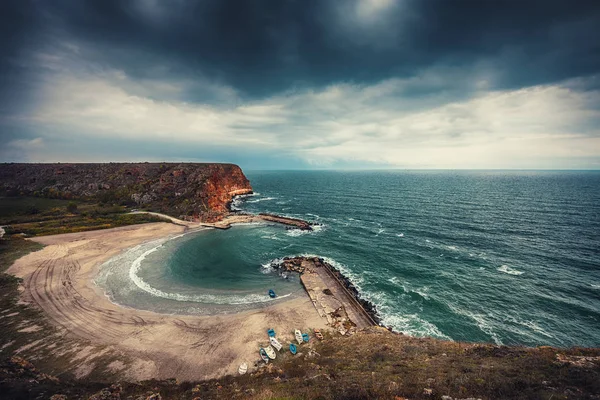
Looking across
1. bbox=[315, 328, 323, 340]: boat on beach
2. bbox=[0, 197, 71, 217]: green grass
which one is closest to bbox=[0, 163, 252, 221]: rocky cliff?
bbox=[0, 197, 71, 217]: green grass

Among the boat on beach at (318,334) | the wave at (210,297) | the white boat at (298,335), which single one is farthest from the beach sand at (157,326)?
the wave at (210,297)

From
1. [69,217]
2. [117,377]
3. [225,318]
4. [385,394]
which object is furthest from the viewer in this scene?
[69,217]

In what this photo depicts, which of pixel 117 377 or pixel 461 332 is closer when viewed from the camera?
pixel 117 377

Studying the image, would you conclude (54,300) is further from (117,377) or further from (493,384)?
(493,384)

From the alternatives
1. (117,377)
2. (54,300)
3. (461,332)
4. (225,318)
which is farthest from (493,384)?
(54,300)

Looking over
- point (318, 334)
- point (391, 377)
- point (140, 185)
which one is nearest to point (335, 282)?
point (318, 334)

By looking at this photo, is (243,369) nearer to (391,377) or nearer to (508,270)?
(391,377)
